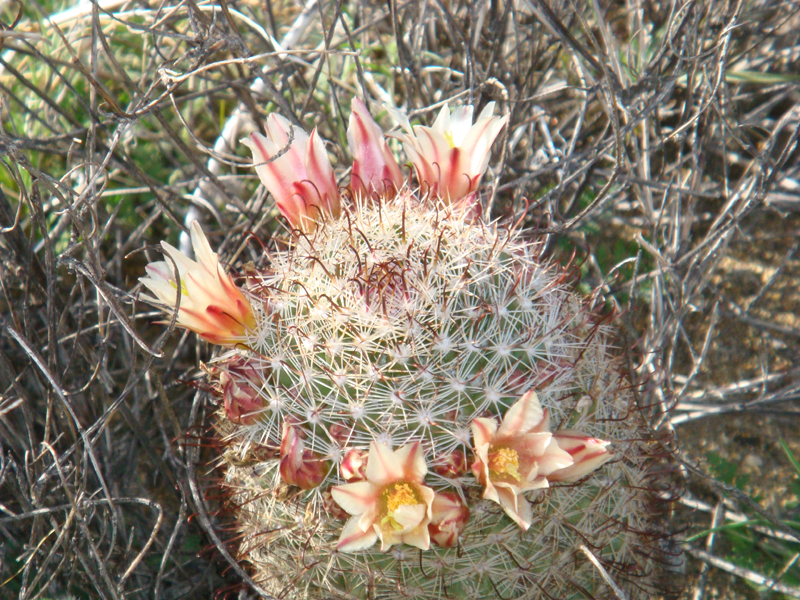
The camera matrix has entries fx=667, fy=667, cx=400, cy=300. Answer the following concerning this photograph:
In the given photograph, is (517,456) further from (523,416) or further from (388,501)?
(388,501)

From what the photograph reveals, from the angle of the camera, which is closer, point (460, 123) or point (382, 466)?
point (382, 466)

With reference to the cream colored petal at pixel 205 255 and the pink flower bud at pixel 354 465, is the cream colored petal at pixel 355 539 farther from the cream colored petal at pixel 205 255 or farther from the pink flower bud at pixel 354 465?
the cream colored petal at pixel 205 255

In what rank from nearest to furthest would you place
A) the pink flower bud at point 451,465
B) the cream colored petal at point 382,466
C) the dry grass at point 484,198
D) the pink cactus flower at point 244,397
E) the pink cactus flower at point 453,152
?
the cream colored petal at point 382,466, the pink flower bud at point 451,465, the pink cactus flower at point 244,397, the pink cactus flower at point 453,152, the dry grass at point 484,198

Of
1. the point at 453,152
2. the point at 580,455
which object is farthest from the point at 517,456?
the point at 453,152

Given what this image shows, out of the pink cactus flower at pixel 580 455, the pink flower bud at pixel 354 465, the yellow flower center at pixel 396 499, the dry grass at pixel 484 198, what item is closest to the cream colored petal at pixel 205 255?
the dry grass at pixel 484 198

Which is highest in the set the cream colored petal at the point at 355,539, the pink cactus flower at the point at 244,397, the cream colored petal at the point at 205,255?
the cream colored petal at the point at 205,255

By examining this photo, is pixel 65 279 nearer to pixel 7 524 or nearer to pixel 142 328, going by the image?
pixel 142 328
